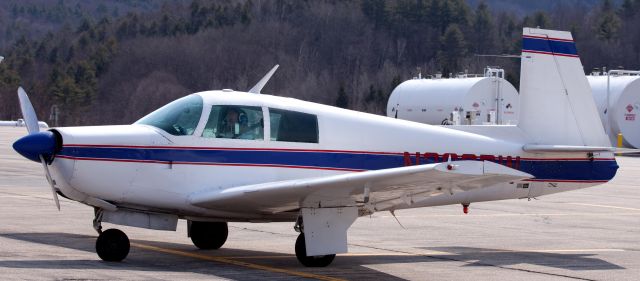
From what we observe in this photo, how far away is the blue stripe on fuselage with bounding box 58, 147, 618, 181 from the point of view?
11.6 metres

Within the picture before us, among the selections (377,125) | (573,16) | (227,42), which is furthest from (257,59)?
(377,125)

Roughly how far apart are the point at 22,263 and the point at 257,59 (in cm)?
9520

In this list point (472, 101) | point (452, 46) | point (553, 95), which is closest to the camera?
point (553, 95)

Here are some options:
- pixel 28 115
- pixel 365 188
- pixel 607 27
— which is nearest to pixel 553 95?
pixel 365 188

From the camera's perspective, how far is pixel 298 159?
12250 millimetres

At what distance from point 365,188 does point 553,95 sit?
3925 millimetres

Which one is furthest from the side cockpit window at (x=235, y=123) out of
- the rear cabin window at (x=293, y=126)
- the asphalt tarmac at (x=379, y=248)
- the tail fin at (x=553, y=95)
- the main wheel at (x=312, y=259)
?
the tail fin at (x=553, y=95)

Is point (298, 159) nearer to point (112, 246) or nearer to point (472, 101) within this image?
point (112, 246)

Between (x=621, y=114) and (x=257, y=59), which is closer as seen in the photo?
(x=621, y=114)

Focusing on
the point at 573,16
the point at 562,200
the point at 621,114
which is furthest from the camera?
the point at 573,16

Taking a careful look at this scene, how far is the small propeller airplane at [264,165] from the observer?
1129 cm

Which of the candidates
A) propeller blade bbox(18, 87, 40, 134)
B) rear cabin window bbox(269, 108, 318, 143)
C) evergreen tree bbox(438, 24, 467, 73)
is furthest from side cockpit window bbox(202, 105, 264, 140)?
evergreen tree bbox(438, 24, 467, 73)

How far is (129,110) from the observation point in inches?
3903

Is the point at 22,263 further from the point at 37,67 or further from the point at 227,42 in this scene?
the point at 37,67
